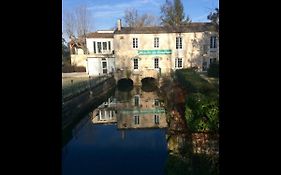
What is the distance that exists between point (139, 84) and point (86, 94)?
1.96 m

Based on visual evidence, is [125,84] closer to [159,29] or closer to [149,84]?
[149,84]

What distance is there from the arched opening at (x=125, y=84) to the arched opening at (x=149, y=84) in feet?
1.49

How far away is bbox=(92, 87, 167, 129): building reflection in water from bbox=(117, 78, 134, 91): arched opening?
0.65ft

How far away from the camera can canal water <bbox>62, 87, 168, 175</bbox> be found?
5.53 metres

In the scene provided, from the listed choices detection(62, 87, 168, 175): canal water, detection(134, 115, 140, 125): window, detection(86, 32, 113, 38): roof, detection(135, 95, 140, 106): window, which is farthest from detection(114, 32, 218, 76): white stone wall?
detection(134, 115, 140, 125): window

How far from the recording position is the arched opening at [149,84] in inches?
388

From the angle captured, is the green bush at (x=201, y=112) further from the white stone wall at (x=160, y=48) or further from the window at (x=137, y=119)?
the window at (x=137, y=119)

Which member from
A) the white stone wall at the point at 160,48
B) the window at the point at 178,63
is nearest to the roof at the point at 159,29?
the white stone wall at the point at 160,48
